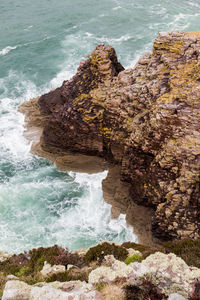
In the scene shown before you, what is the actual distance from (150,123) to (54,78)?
27.5m

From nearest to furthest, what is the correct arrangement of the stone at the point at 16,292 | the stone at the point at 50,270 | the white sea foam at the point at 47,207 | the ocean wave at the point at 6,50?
the stone at the point at 16,292
the stone at the point at 50,270
the white sea foam at the point at 47,207
the ocean wave at the point at 6,50

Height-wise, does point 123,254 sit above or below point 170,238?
above

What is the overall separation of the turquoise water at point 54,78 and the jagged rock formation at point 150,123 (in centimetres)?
318

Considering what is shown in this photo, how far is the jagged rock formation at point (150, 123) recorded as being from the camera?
19891 mm

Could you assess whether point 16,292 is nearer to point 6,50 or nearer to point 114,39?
point 6,50

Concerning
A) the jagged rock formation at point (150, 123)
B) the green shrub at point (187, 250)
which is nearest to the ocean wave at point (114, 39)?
the jagged rock formation at point (150, 123)

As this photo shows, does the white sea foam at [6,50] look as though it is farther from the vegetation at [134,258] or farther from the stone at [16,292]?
the stone at [16,292]

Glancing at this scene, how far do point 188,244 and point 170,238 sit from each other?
200 inches

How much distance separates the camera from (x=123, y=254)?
1493cm

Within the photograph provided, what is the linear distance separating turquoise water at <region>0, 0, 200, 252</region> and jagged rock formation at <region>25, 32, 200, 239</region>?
10.4 ft

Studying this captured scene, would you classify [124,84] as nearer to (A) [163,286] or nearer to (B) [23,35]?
(A) [163,286]

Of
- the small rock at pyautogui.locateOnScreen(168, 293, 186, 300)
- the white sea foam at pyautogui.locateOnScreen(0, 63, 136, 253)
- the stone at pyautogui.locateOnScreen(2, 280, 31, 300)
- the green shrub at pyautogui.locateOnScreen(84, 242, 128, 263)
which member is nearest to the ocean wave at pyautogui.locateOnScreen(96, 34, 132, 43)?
the white sea foam at pyautogui.locateOnScreen(0, 63, 136, 253)

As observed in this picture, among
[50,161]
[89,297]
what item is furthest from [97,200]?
[89,297]

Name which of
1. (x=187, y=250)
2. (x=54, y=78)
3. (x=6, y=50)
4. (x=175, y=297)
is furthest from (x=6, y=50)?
(x=175, y=297)
